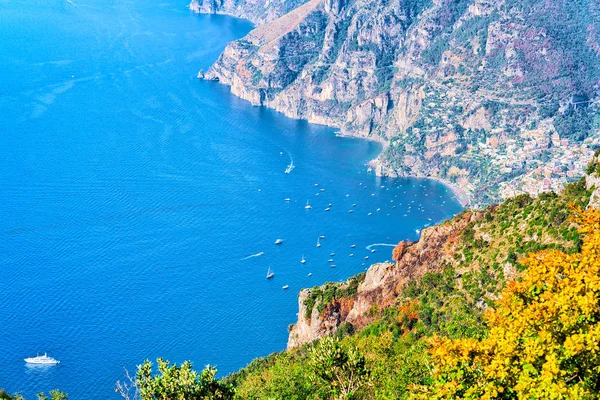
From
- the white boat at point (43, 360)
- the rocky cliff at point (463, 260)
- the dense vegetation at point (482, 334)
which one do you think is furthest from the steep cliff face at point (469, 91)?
the dense vegetation at point (482, 334)

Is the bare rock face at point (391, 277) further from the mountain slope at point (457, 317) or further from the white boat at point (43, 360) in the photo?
the white boat at point (43, 360)

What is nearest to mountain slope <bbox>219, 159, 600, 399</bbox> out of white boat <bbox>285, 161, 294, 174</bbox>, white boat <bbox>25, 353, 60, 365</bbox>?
white boat <bbox>25, 353, 60, 365</bbox>

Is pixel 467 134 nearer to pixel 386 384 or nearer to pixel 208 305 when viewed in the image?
pixel 208 305

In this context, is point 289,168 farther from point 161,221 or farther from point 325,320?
point 325,320

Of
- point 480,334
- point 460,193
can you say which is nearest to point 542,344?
point 480,334

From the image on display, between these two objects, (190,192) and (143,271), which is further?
(190,192)

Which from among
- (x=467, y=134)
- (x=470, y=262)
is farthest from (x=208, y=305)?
(x=467, y=134)

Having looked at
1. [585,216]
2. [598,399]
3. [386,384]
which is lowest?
[598,399]

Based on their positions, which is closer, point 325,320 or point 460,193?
point 325,320
